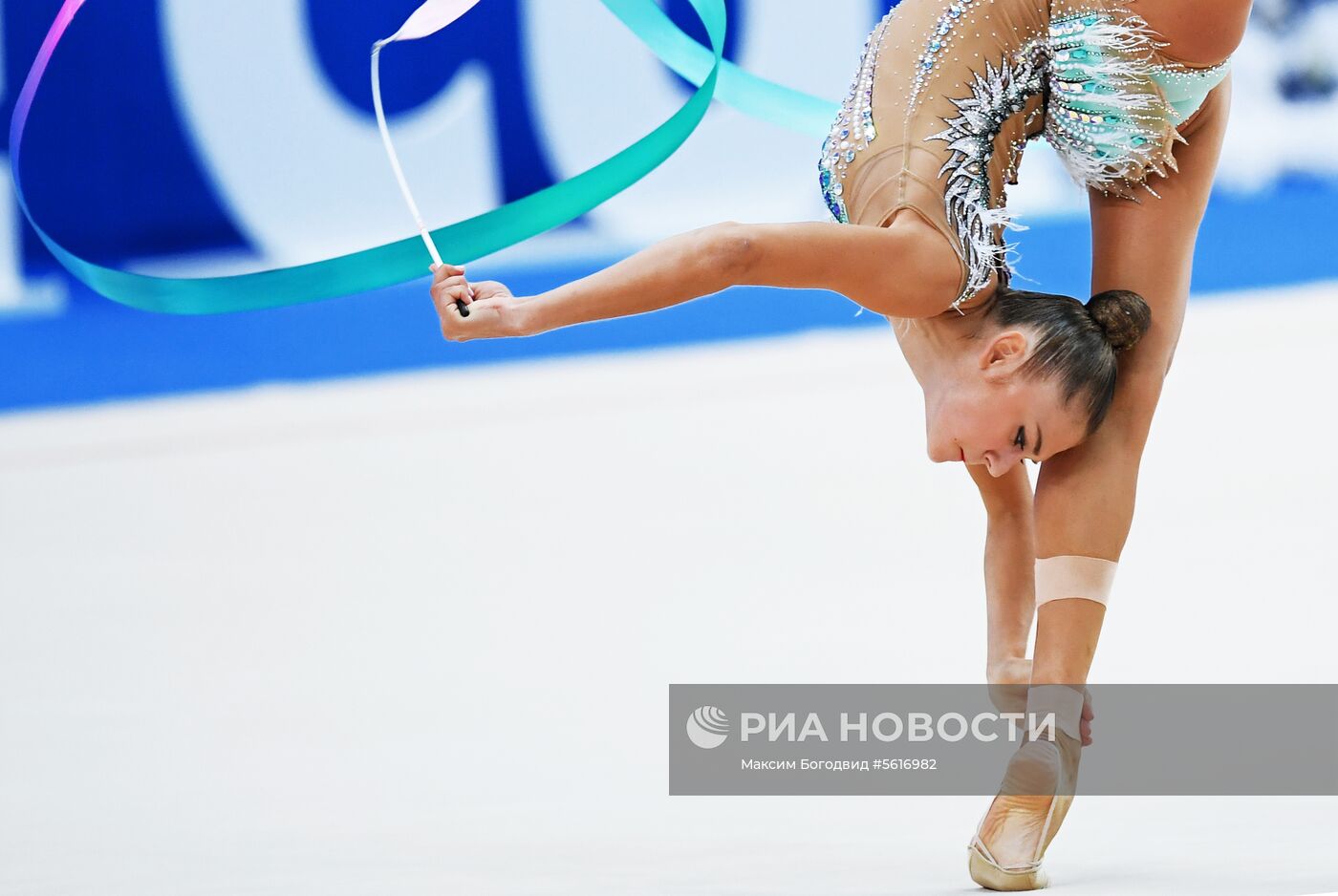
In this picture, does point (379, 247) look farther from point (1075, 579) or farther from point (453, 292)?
point (1075, 579)

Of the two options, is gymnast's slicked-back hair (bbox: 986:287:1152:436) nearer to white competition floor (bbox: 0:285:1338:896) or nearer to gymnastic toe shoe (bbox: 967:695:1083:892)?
gymnastic toe shoe (bbox: 967:695:1083:892)

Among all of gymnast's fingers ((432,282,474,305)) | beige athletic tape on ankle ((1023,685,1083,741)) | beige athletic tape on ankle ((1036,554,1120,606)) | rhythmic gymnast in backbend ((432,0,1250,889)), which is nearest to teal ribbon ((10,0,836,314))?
rhythmic gymnast in backbend ((432,0,1250,889))

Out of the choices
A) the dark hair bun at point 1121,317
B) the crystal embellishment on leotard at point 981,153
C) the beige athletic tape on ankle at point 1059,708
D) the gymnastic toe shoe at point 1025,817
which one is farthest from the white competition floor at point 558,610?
the crystal embellishment on leotard at point 981,153

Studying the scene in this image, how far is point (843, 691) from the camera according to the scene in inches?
97.8

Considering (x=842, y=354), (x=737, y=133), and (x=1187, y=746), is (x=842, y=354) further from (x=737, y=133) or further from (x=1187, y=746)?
(x=1187, y=746)

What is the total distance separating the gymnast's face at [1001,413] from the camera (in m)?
1.96

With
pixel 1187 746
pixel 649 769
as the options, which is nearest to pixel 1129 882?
pixel 1187 746

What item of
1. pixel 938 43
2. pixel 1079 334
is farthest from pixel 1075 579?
pixel 938 43

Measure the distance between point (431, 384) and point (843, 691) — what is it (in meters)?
3.34

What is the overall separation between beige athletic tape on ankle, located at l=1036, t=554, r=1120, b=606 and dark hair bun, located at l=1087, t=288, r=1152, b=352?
252 millimetres

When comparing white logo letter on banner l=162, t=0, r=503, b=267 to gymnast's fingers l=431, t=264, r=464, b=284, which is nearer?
gymnast's fingers l=431, t=264, r=464, b=284

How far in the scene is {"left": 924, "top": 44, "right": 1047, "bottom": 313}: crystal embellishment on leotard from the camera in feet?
6.45

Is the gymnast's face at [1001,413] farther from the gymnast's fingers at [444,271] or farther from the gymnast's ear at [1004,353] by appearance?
the gymnast's fingers at [444,271]

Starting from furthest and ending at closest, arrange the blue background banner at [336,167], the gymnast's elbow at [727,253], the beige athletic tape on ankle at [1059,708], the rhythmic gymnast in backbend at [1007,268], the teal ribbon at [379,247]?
1. the blue background banner at [336,167]
2. the teal ribbon at [379,247]
3. the beige athletic tape on ankle at [1059,708]
4. the rhythmic gymnast in backbend at [1007,268]
5. the gymnast's elbow at [727,253]
